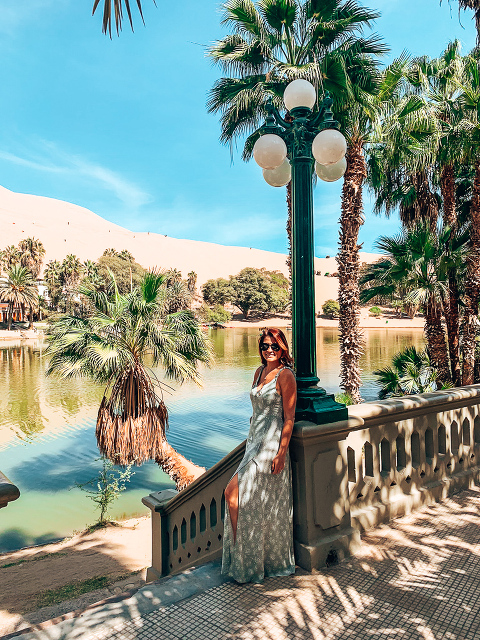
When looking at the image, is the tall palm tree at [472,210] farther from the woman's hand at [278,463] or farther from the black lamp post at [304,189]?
the woman's hand at [278,463]

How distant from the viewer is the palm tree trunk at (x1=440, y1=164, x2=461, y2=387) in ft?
40.2

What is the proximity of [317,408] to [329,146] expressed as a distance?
212 centimetres

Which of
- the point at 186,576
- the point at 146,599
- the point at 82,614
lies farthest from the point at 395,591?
the point at 82,614

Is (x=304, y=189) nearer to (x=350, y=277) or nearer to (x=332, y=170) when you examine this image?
(x=332, y=170)

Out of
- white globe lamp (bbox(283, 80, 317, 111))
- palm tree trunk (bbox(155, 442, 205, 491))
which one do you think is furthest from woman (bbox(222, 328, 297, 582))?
palm tree trunk (bbox(155, 442, 205, 491))

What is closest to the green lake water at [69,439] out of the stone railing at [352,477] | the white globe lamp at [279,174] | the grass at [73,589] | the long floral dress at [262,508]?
the grass at [73,589]

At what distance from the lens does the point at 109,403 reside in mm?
8711

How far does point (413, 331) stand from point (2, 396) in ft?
223

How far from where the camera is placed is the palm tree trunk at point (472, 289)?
10594mm

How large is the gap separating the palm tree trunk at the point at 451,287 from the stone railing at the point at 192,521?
9977 mm

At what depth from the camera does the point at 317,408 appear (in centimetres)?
341

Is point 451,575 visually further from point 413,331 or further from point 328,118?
point 413,331

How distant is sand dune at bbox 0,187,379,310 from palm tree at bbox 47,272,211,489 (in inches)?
4033

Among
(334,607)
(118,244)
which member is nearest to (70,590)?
(334,607)
